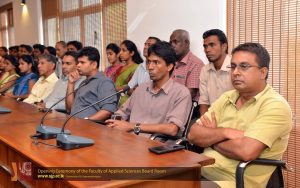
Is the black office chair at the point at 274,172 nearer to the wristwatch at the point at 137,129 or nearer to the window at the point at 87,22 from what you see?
the wristwatch at the point at 137,129

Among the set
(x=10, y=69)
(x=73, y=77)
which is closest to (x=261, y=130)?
(x=73, y=77)

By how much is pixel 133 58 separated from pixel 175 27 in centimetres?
75

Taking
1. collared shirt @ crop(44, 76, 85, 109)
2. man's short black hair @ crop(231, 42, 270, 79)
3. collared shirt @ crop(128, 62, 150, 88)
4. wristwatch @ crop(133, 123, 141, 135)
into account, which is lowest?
wristwatch @ crop(133, 123, 141, 135)

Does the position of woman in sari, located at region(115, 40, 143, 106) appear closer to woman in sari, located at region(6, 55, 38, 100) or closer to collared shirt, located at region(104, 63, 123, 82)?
collared shirt, located at region(104, 63, 123, 82)

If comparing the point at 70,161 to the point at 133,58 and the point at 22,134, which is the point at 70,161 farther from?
the point at 133,58

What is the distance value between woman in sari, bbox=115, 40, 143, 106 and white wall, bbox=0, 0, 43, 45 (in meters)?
4.62

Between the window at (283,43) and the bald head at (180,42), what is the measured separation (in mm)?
741

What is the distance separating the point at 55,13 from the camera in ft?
25.6

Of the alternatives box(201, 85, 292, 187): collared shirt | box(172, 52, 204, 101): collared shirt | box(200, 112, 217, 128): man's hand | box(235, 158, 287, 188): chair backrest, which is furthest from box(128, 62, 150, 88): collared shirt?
box(235, 158, 287, 188): chair backrest

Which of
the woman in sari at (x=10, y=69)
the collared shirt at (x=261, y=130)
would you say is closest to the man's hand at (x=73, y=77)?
the collared shirt at (x=261, y=130)

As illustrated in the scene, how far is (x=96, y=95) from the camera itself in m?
3.41

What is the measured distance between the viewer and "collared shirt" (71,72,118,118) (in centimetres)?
332

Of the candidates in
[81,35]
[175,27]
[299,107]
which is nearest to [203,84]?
[299,107]

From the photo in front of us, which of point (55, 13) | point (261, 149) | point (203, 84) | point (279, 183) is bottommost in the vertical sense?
point (279, 183)
